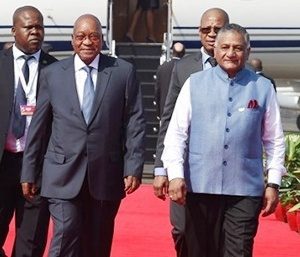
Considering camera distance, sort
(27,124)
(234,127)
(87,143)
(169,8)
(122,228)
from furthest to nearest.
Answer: (169,8) → (122,228) → (27,124) → (87,143) → (234,127)

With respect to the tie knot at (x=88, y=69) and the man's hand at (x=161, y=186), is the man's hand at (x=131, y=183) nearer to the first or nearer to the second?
the man's hand at (x=161, y=186)

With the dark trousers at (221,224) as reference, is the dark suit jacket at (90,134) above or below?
above

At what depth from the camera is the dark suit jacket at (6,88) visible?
24.1 ft

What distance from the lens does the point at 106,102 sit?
679cm

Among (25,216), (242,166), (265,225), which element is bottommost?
(265,225)

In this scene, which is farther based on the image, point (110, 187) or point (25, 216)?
point (25, 216)

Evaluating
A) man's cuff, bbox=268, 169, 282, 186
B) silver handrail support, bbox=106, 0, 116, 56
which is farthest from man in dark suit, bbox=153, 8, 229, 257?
silver handrail support, bbox=106, 0, 116, 56

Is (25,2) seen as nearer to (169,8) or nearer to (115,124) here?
(169,8)

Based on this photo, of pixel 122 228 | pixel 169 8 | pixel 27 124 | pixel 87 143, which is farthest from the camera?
pixel 169 8

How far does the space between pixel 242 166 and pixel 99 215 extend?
42.8 inches

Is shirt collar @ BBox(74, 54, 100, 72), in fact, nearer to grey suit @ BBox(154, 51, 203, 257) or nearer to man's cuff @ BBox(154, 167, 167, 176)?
grey suit @ BBox(154, 51, 203, 257)

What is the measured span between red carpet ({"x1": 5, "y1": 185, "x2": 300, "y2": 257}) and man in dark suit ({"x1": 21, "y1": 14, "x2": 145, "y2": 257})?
2009 mm

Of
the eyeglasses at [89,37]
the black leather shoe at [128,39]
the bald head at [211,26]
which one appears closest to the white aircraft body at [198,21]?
the black leather shoe at [128,39]

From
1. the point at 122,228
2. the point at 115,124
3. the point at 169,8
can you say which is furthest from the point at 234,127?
the point at 169,8
